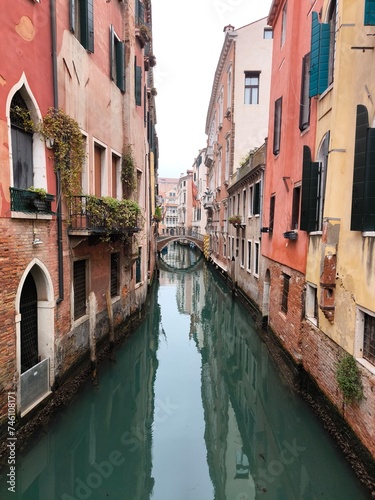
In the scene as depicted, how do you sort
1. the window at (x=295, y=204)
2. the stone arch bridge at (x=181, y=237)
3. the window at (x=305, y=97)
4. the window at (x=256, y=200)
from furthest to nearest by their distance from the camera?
the stone arch bridge at (x=181, y=237), the window at (x=256, y=200), the window at (x=295, y=204), the window at (x=305, y=97)

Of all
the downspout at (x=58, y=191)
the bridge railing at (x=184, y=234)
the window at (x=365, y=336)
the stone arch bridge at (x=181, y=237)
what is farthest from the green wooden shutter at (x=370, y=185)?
the bridge railing at (x=184, y=234)

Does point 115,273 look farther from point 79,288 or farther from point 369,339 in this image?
point 369,339

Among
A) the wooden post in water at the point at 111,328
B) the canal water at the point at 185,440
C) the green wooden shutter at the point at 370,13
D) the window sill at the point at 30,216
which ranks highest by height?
the green wooden shutter at the point at 370,13

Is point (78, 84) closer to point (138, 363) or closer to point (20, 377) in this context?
point (20, 377)

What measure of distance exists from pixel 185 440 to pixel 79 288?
369 cm

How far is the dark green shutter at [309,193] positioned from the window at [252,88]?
14819mm

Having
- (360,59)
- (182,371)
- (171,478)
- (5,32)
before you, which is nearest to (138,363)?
(182,371)

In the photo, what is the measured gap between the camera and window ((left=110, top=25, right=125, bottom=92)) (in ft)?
28.0

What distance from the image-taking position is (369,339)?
4543mm

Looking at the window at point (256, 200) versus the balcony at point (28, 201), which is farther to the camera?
the window at point (256, 200)

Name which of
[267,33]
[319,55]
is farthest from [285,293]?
[267,33]

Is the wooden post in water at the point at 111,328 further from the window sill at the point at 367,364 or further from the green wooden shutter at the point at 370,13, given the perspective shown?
the green wooden shutter at the point at 370,13

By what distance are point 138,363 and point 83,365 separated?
6.31 ft

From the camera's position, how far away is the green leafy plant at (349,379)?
15.1 ft
